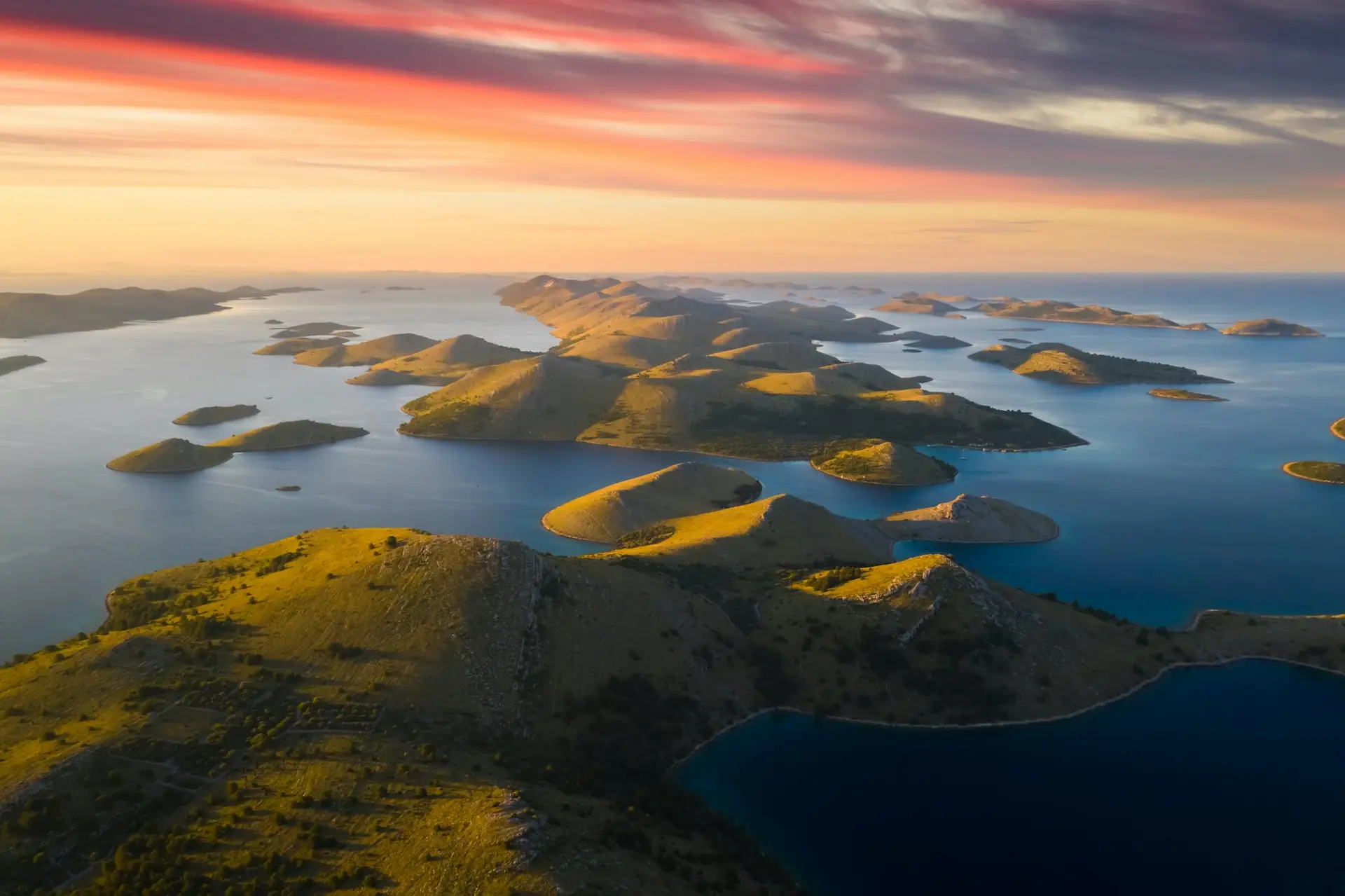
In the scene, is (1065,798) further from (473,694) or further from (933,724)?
(473,694)

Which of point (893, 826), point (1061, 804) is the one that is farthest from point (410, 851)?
point (1061, 804)

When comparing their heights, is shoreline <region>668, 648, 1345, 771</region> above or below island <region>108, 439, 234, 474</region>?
below

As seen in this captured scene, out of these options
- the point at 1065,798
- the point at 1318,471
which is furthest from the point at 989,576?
the point at 1318,471

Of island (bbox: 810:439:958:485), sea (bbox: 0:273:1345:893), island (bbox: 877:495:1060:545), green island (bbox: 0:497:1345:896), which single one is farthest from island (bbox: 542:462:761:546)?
island (bbox: 877:495:1060:545)

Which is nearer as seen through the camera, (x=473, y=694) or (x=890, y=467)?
(x=473, y=694)

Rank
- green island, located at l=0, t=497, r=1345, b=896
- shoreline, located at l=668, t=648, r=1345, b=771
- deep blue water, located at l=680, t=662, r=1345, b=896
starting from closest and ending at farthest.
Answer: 1. green island, located at l=0, t=497, r=1345, b=896
2. deep blue water, located at l=680, t=662, r=1345, b=896
3. shoreline, located at l=668, t=648, r=1345, b=771

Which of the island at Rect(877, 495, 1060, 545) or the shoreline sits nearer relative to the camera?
the shoreline

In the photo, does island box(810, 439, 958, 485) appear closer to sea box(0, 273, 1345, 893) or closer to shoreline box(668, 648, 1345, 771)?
sea box(0, 273, 1345, 893)
